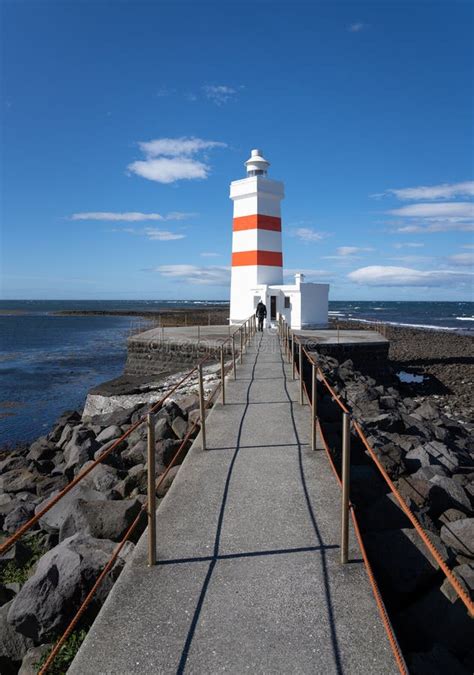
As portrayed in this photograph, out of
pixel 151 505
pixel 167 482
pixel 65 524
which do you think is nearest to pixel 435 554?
pixel 151 505

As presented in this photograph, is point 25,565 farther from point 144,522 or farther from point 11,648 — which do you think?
point 11,648

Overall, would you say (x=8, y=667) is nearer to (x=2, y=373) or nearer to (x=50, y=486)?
(x=50, y=486)

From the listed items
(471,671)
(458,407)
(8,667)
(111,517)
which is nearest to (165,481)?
(111,517)

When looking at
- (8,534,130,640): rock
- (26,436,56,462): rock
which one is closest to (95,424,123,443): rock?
(26,436,56,462): rock

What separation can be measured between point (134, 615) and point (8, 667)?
95cm

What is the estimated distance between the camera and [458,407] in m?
14.4

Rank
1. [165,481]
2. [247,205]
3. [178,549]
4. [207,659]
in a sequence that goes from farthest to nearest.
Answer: [247,205] < [165,481] < [178,549] < [207,659]

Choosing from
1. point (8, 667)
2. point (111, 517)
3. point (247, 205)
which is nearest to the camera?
point (8, 667)

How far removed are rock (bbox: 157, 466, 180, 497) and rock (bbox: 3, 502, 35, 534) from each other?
1.71 metres

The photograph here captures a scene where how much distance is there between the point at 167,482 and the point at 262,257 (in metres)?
15.9

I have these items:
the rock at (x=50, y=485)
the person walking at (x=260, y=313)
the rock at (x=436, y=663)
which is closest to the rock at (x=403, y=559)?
the rock at (x=436, y=663)

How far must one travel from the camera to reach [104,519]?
4.36 m

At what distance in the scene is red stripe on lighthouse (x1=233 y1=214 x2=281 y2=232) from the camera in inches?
789

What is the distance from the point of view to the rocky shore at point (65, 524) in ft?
10.5
